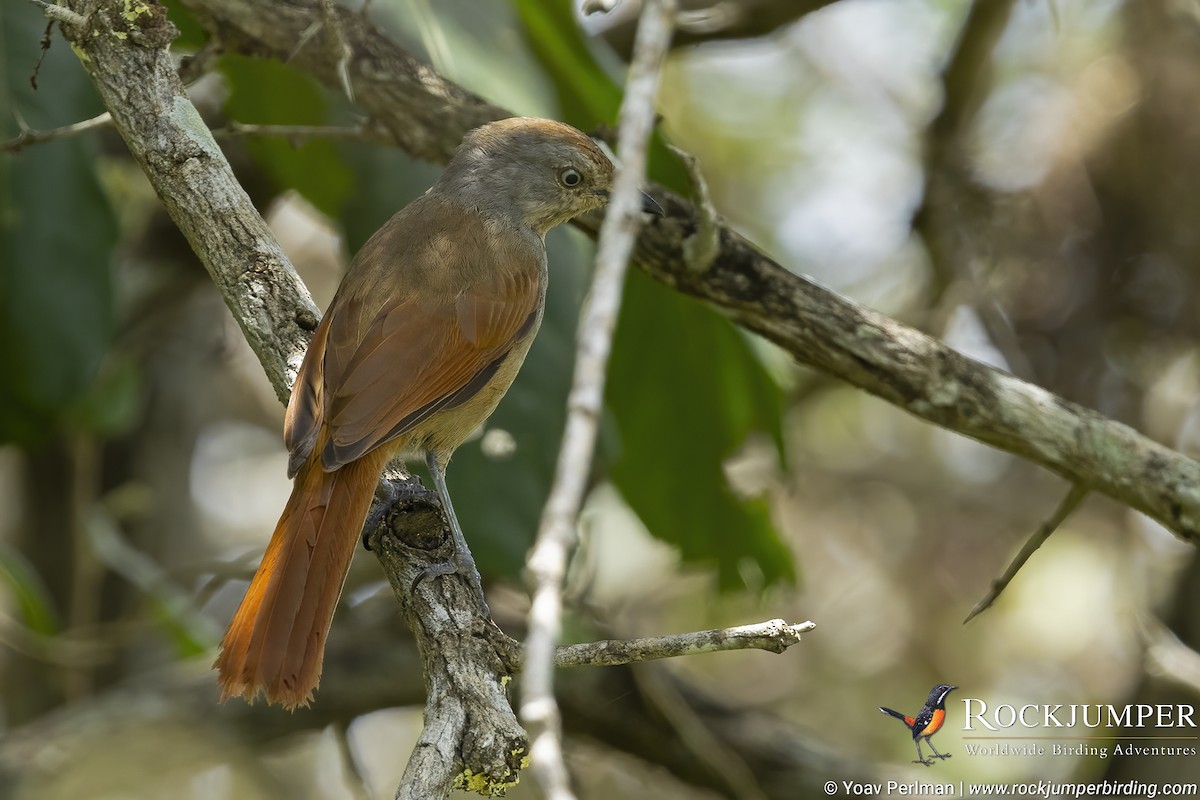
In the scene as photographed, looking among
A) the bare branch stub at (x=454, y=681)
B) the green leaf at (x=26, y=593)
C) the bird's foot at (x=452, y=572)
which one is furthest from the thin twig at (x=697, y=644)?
the green leaf at (x=26, y=593)

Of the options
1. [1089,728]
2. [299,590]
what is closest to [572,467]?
[299,590]

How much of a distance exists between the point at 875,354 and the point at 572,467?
2.08m

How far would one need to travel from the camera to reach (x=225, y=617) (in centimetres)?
620

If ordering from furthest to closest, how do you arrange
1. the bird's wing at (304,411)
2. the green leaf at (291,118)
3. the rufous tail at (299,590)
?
the green leaf at (291,118), the bird's wing at (304,411), the rufous tail at (299,590)

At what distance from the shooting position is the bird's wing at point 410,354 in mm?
2953

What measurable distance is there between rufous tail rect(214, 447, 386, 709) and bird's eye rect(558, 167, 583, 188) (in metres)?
1.31

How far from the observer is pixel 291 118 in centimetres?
438

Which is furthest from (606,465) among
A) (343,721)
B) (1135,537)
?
(1135,537)

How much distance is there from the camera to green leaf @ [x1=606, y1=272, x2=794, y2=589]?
438cm

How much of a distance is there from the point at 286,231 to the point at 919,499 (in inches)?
166

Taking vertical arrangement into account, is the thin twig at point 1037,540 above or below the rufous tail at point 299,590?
below

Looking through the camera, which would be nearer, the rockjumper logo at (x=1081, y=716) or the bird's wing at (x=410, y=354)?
the bird's wing at (x=410, y=354)

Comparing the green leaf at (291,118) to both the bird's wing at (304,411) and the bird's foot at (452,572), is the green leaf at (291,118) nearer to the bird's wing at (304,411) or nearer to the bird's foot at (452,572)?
the bird's wing at (304,411)

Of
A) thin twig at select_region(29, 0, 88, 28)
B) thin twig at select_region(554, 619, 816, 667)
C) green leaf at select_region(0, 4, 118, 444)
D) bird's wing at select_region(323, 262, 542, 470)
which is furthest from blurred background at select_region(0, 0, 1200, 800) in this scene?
thin twig at select_region(554, 619, 816, 667)
